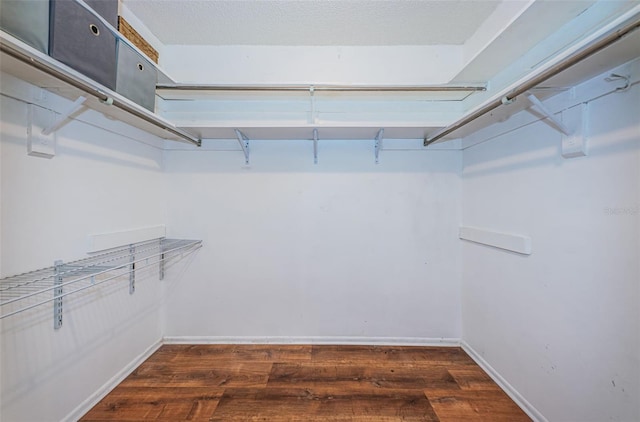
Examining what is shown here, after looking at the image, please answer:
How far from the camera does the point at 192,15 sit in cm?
159

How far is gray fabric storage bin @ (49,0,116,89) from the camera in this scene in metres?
0.89

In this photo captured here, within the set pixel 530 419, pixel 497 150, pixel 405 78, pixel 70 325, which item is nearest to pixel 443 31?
pixel 405 78

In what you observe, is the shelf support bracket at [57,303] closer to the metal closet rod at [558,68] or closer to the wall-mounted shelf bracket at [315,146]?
the wall-mounted shelf bracket at [315,146]

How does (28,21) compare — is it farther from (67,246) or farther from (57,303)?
(57,303)

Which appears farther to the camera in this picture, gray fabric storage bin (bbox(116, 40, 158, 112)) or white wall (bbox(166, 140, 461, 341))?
white wall (bbox(166, 140, 461, 341))

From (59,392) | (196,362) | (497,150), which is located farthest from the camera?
(196,362)

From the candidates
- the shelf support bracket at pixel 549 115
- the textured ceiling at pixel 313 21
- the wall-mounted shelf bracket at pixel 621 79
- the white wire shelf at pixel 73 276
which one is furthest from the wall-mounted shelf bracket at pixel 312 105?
the wall-mounted shelf bracket at pixel 621 79

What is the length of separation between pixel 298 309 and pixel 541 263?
1.55 m

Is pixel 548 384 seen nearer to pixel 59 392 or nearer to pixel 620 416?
pixel 620 416

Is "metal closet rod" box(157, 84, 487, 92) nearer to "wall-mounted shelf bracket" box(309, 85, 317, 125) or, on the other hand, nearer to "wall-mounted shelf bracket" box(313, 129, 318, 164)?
"wall-mounted shelf bracket" box(309, 85, 317, 125)

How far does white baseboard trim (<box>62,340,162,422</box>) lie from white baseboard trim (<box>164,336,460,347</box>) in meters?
0.18

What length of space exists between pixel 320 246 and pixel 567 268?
4.54 feet

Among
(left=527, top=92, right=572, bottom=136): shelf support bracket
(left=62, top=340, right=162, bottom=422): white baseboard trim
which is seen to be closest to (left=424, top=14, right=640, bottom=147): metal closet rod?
(left=527, top=92, right=572, bottom=136): shelf support bracket

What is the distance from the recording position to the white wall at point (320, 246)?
1.91 m
